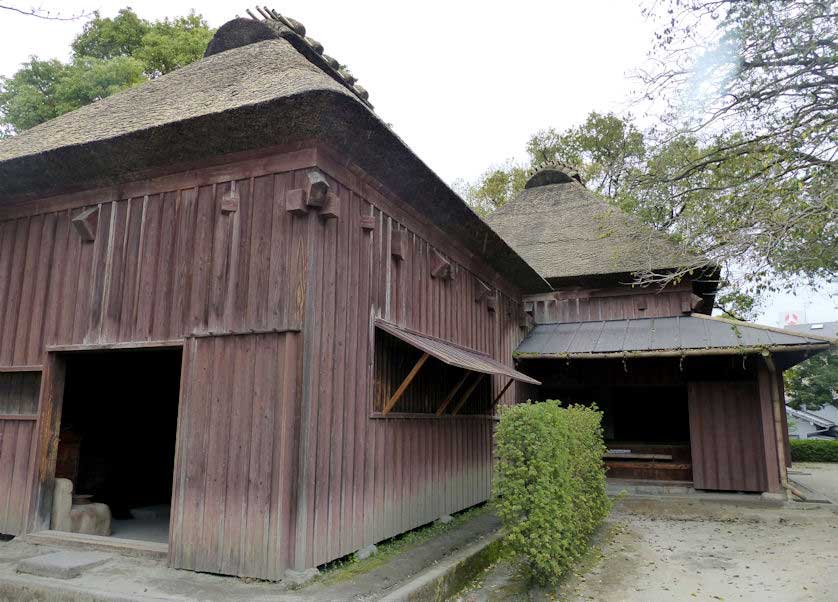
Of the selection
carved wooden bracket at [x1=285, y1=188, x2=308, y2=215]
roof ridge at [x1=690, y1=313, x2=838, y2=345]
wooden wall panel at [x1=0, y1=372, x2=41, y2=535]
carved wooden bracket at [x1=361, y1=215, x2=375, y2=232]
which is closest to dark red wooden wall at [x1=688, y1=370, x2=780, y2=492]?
roof ridge at [x1=690, y1=313, x2=838, y2=345]

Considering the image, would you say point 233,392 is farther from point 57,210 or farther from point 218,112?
point 57,210

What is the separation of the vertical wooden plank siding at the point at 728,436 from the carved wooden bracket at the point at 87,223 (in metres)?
10.9

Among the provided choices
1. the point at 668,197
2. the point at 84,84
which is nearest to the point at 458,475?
the point at 668,197

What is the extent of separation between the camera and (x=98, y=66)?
17828mm

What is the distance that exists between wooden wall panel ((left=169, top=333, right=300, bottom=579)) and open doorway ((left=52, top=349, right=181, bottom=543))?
233 centimetres

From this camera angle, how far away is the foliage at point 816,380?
89.7ft

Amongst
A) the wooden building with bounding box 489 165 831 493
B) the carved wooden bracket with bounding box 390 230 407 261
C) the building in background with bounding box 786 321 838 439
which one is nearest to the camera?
the carved wooden bracket with bounding box 390 230 407 261

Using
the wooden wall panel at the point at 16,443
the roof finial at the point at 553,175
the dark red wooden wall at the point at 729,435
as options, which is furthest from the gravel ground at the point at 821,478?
the wooden wall panel at the point at 16,443

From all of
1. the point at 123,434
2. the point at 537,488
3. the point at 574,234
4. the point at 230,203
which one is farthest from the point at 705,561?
the point at 574,234

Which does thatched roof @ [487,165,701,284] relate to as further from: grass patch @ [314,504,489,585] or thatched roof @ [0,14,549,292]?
grass patch @ [314,504,489,585]

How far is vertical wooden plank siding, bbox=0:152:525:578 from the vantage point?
5090 millimetres

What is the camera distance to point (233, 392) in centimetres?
532

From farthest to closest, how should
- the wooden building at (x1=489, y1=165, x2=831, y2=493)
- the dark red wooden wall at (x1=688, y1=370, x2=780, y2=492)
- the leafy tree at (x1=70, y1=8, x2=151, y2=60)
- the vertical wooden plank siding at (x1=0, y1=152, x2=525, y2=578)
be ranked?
1. the leafy tree at (x1=70, y1=8, x2=151, y2=60)
2. the dark red wooden wall at (x1=688, y1=370, x2=780, y2=492)
3. the wooden building at (x1=489, y1=165, x2=831, y2=493)
4. the vertical wooden plank siding at (x1=0, y1=152, x2=525, y2=578)

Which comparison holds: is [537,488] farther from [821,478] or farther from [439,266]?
[821,478]
